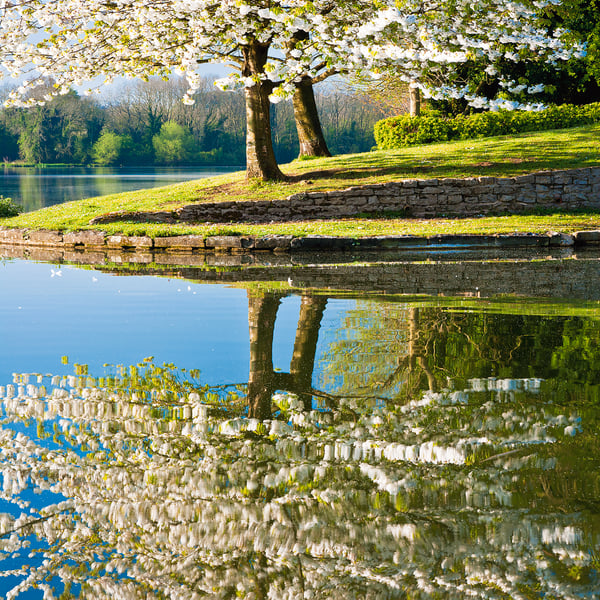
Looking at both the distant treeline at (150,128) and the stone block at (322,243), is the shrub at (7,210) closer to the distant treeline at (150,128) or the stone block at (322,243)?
the stone block at (322,243)

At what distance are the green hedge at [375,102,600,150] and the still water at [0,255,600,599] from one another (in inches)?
740

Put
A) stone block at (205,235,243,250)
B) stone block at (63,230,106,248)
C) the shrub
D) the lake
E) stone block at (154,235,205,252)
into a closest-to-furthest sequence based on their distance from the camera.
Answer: stone block at (205,235,243,250) < stone block at (154,235,205,252) < stone block at (63,230,106,248) < the shrub < the lake

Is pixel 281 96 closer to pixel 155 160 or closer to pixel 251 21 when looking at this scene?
pixel 251 21

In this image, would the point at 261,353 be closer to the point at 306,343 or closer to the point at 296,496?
the point at 306,343

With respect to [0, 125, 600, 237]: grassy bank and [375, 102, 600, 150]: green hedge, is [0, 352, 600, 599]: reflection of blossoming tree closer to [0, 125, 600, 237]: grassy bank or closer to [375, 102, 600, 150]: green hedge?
[0, 125, 600, 237]: grassy bank

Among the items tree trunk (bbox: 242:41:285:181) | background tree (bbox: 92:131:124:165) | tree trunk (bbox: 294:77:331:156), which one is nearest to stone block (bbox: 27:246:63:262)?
tree trunk (bbox: 242:41:285:181)

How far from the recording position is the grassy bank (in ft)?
47.1

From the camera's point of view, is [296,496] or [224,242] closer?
[296,496]

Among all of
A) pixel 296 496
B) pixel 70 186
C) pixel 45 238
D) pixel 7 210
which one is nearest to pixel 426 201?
pixel 45 238

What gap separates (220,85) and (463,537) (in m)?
13.1

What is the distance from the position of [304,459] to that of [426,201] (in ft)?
45.7

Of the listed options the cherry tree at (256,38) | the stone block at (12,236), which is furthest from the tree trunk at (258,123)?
the stone block at (12,236)

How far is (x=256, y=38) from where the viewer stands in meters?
17.9

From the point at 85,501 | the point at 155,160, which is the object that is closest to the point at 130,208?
the point at 85,501
